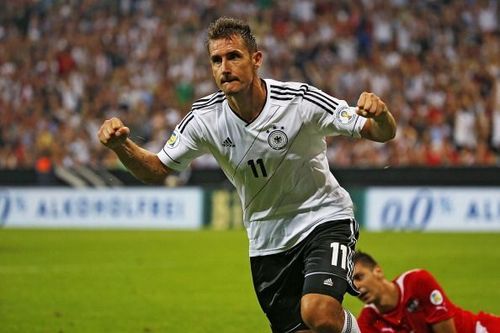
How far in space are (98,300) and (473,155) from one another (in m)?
11.1

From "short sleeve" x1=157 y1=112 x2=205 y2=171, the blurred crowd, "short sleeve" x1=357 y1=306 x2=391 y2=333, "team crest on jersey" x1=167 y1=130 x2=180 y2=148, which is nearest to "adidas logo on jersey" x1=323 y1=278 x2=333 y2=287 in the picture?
"short sleeve" x1=157 y1=112 x2=205 y2=171

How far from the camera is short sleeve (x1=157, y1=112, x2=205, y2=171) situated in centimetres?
609

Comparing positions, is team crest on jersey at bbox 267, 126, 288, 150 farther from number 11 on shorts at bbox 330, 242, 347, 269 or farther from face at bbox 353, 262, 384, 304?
face at bbox 353, 262, 384, 304

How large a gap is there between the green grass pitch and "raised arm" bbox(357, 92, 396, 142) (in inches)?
147

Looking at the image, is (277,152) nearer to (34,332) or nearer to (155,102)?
(34,332)

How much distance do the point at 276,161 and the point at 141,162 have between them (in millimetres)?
840

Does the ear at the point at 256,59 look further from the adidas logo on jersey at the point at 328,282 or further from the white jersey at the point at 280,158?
the adidas logo on jersey at the point at 328,282

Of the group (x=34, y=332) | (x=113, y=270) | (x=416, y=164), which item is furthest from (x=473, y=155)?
(x=34, y=332)

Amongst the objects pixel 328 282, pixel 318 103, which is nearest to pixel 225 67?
pixel 318 103

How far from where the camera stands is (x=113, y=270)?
13789 millimetres

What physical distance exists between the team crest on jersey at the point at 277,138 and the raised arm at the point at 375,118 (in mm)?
476

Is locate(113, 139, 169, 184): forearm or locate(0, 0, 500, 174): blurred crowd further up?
locate(0, 0, 500, 174): blurred crowd

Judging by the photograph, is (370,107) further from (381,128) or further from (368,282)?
(368,282)

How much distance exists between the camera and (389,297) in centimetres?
676
